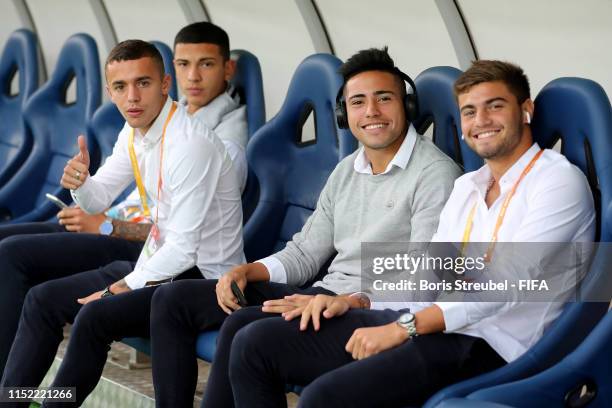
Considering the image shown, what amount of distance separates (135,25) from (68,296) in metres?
3.42

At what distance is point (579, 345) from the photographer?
329cm

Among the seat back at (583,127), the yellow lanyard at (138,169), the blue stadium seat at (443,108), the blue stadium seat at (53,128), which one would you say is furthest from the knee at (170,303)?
the blue stadium seat at (53,128)

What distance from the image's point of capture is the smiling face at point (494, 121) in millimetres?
3646

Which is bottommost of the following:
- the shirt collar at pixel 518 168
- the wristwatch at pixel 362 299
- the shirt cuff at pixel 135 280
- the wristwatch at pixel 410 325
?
the shirt cuff at pixel 135 280

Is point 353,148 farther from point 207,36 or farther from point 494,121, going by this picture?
point 207,36

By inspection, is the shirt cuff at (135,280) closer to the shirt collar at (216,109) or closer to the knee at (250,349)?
the knee at (250,349)

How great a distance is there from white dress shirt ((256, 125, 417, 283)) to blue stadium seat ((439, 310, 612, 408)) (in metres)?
1.05

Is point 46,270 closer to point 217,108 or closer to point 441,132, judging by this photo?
point 217,108

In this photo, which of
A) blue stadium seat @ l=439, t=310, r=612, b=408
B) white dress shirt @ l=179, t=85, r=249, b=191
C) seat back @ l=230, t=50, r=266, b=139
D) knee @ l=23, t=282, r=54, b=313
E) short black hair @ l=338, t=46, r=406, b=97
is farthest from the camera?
seat back @ l=230, t=50, r=266, b=139

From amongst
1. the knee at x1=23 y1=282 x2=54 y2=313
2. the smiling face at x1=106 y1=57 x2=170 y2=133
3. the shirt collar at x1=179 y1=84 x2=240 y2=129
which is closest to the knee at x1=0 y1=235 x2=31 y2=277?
the knee at x1=23 y1=282 x2=54 y2=313

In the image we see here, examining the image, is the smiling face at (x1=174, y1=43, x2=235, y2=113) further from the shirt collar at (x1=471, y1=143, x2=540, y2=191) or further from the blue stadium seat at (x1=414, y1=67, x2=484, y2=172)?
the shirt collar at (x1=471, y1=143, x2=540, y2=191)

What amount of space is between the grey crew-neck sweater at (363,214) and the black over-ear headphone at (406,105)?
0.30 feet

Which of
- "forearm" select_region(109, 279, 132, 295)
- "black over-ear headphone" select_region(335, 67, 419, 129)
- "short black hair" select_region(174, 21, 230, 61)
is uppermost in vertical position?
"short black hair" select_region(174, 21, 230, 61)

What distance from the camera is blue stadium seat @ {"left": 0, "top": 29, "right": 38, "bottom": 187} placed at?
24.1ft
